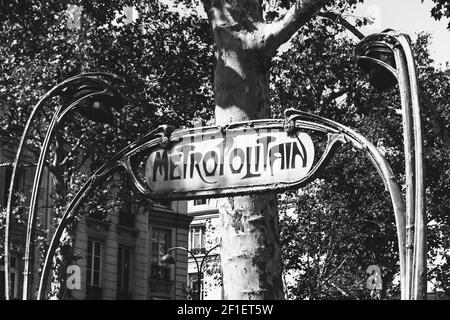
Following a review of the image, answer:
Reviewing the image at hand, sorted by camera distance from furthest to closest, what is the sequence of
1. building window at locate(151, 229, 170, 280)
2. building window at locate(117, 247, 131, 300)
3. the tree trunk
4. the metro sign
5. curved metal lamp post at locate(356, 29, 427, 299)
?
1. building window at locate(151, 229, 170, 280)
2. building window at locate(117, 247, 131, 300)
3. the tree trunk
4. the metro sign
5. curved metal lamp post at locate(356, 29, 427, 299)

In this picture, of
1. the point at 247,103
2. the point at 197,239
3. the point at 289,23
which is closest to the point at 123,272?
the point at 197,239

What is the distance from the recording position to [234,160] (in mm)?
7730

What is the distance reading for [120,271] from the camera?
3803 cm

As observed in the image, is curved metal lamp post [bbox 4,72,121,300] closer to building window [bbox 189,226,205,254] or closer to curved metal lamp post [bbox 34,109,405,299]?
curved metal lamp post [bbox 34,109,405,299]

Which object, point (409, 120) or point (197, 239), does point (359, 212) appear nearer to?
point (409, 120)

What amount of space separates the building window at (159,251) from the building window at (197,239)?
1570cm

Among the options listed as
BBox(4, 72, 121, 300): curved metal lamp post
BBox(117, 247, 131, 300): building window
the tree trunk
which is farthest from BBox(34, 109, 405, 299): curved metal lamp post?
BBox(117, 247, 131, 300): building window

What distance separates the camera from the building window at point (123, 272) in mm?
37844

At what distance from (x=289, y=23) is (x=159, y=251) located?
31.6 meters

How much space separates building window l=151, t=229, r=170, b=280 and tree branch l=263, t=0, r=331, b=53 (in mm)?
30747

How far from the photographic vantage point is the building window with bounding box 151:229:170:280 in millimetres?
40594

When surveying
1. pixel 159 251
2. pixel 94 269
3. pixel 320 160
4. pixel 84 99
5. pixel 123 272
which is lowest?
pixel 320 160

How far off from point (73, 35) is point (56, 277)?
492 centimetres
